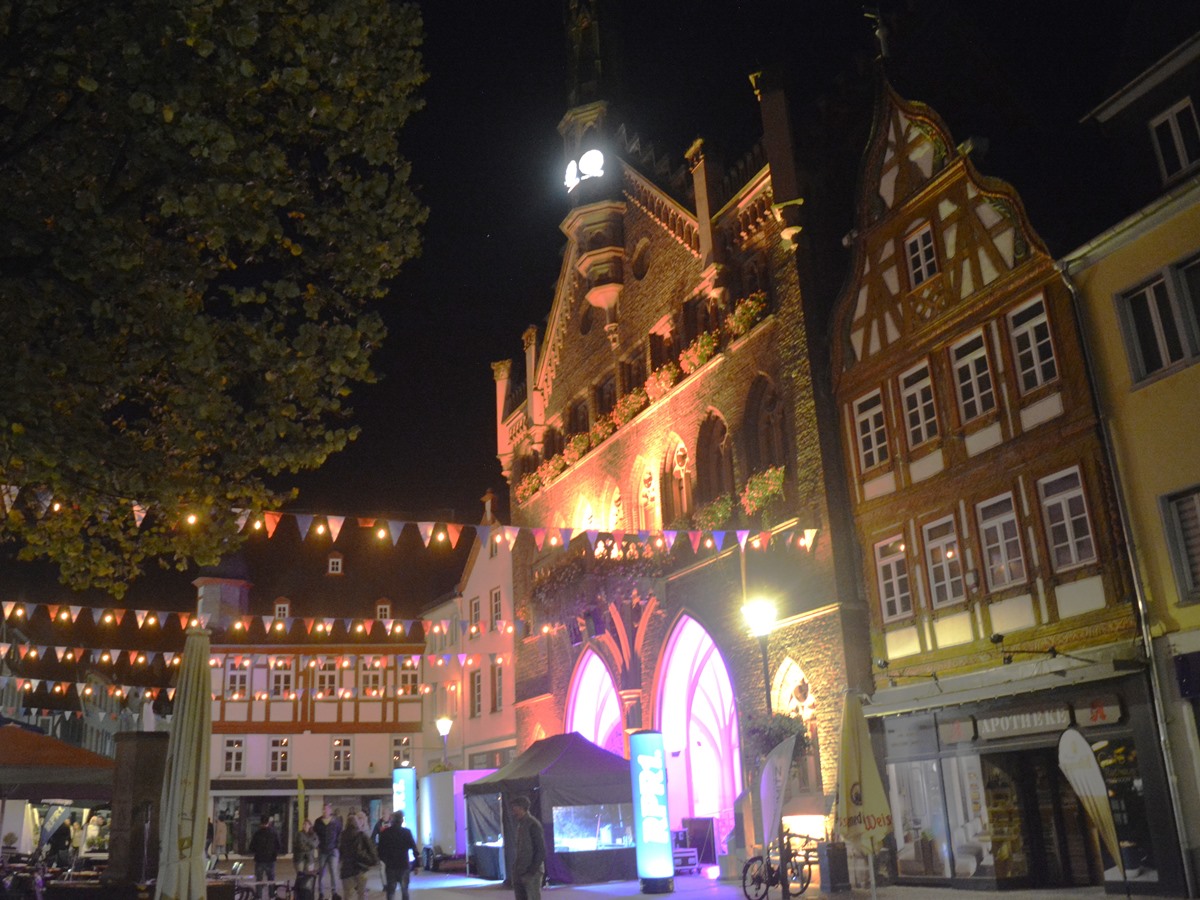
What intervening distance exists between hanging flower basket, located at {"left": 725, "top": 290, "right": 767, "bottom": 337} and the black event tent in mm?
8980

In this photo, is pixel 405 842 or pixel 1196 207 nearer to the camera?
pixel 1196 207

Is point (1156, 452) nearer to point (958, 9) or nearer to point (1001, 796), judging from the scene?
point (1001, 796)

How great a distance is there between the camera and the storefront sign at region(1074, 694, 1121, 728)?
1504cm

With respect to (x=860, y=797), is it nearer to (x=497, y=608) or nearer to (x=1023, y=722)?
(x=1023, y=722)

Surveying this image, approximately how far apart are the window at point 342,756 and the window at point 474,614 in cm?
1137

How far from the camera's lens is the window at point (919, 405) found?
18.9m

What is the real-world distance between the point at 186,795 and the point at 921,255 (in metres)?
14.1

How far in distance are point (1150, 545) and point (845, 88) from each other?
11.7 m

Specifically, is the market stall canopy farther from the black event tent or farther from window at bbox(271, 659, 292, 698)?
window at bbox(271, 659, 292, 698)

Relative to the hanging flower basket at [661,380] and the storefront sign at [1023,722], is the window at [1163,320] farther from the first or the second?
the hanging flower basket at [661,380]

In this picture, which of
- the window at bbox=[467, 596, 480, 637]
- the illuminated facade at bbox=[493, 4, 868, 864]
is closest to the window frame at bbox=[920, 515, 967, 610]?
the illuminated facade at bbox=[493, 4, 868, 864]

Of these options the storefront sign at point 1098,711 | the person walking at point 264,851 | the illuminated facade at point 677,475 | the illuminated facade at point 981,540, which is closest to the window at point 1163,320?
the illuminated facade at point 981,540

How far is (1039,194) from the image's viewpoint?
17.6 meters

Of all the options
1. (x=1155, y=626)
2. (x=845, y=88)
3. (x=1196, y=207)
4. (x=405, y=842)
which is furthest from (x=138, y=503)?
(x=845, y=88)
